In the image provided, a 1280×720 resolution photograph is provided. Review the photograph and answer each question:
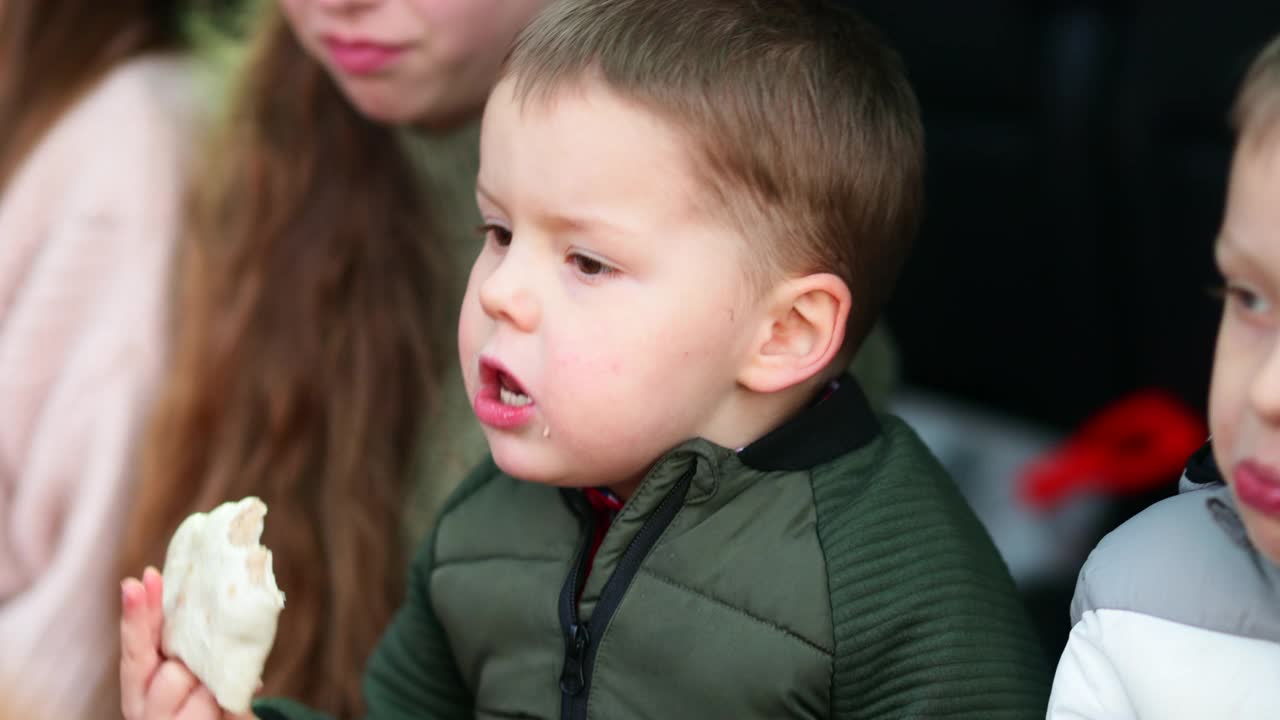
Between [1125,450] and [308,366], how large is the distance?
4.26ft

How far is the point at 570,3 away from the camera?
1.18 m

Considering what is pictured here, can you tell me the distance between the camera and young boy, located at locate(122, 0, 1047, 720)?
1.08 metres

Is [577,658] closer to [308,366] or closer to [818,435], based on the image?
[818,435]

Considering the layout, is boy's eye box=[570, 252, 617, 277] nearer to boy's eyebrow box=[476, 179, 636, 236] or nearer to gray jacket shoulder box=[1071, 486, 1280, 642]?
boy's eyebrow box=[476, 179, 636, 236]

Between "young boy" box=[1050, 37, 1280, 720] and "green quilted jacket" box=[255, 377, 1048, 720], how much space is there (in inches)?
4.2

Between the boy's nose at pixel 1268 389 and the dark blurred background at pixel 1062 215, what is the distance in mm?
1208

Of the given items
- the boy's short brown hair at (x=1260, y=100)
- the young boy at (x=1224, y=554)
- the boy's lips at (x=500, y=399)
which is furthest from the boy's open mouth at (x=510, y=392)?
the boy's short brown hair at (x=1260, y=100)

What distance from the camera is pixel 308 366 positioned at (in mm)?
1699

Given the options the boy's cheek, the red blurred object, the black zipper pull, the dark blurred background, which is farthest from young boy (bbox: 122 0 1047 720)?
the red blurred object

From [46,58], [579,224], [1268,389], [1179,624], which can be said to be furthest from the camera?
[46,58]

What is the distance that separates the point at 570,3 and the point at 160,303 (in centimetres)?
81

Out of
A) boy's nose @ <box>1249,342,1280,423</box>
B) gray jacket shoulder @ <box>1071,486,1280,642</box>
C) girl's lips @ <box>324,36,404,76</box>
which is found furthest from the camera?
girl's lips @ <box>324,36,404,76</box>

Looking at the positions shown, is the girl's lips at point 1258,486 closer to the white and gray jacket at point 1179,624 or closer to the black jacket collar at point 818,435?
the white and gray jacket at point 1179,624

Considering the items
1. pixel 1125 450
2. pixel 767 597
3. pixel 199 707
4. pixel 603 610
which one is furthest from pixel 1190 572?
pixel 1125 450
